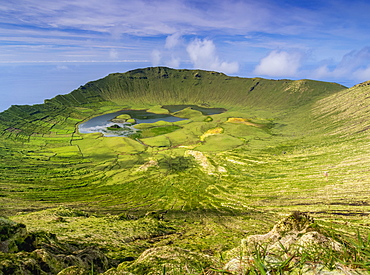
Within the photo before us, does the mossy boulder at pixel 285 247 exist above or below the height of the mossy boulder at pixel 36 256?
above

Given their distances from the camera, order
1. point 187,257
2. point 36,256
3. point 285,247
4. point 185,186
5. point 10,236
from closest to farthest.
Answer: point 285,247
point 36,256
point 10,236
point 187,257
point 185,186

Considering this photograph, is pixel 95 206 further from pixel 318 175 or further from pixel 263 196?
pixel 318 175

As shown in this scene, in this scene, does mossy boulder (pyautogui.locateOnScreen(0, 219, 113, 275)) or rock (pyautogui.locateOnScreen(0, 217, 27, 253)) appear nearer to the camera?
mossy boulder (pyautogui.locateOnScreen(0, 219, 113, 275))

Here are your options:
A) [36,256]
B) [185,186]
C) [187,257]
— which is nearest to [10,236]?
[36,256]

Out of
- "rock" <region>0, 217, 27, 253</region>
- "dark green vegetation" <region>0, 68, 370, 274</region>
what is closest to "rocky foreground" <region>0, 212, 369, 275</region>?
"rock" <region>0, 217, 27, 253</region>

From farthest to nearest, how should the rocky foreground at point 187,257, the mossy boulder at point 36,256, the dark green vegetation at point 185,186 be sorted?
the dark green vegetation at point 185,186 → the mossy boulder at point 36,256 → the rocky foreground at point 187,257

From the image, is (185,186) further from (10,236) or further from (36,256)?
(36,256)

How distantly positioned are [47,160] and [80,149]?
23.7 metres

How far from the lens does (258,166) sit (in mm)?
121500

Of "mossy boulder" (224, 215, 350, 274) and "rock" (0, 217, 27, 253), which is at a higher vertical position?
"mossy boulder" (224, 215, 350, 274)

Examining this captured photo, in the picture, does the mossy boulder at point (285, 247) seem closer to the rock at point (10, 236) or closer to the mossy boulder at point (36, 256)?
Answer: the mossy boulder at point (36, 256)

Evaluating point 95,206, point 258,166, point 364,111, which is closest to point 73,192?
point 95,206

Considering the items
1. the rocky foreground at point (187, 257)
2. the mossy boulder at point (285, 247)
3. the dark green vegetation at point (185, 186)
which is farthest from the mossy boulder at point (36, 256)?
the mossy boulder at point (285, 247)

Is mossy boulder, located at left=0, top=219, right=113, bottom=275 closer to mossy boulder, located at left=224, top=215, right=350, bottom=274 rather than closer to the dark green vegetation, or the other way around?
the dark green vegetation
